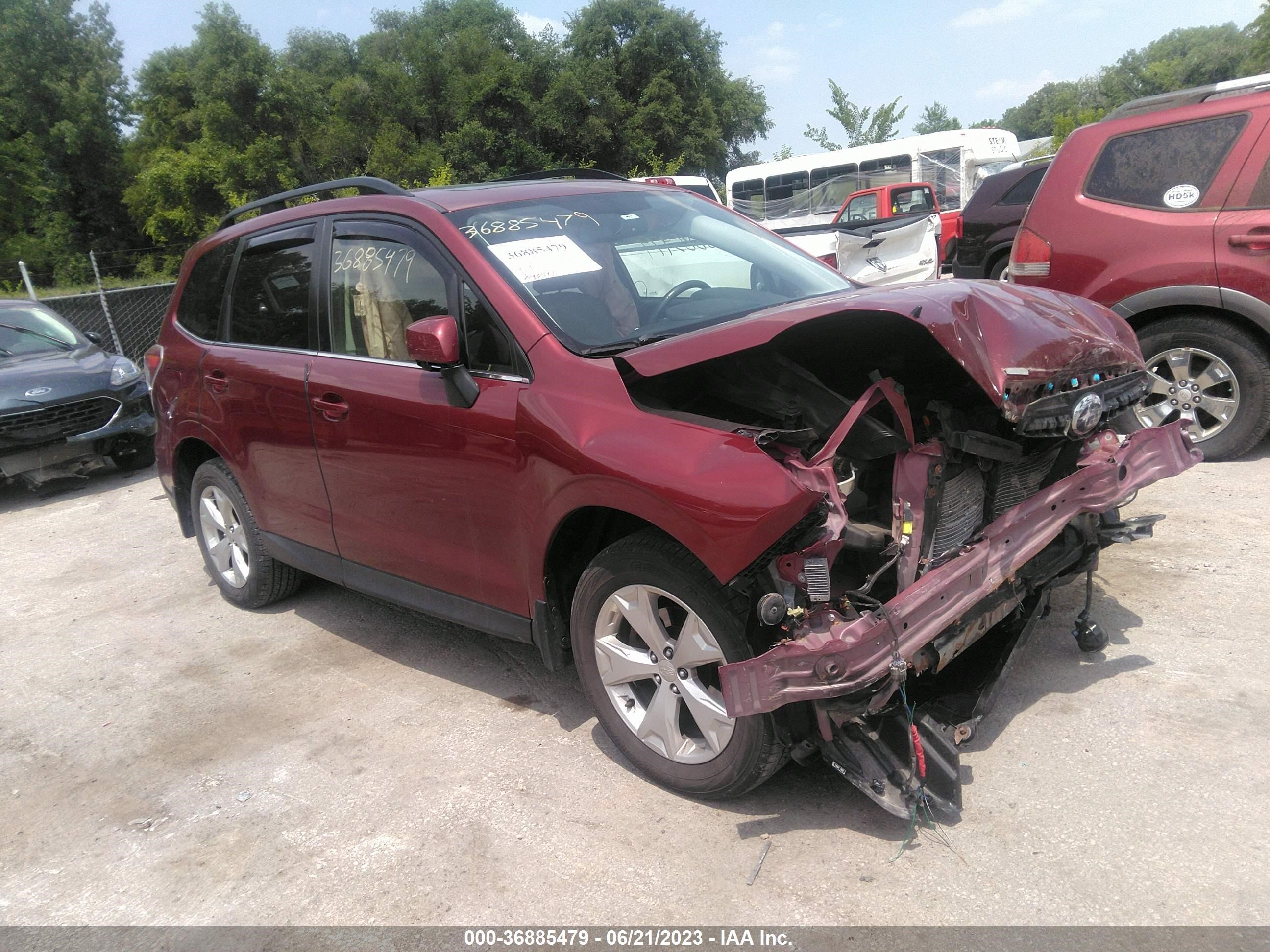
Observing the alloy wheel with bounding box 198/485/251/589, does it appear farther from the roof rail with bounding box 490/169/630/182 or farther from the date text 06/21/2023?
the date text 06/21/2023

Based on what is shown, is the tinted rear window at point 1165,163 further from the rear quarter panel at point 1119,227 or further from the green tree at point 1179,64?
the green tree at point 1179,64

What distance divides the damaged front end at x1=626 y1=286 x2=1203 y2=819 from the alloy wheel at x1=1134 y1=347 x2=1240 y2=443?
245 centimetres

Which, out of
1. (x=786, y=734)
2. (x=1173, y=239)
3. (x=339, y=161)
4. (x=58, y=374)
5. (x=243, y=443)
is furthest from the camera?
(x=339, y=161)

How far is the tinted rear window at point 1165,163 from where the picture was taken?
546 centimetres

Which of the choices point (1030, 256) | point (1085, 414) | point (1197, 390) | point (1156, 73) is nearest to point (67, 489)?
point (1030, 256)

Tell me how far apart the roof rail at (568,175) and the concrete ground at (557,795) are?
7.27ft

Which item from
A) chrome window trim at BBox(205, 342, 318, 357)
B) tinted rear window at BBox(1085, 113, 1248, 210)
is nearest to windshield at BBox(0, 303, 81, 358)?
chrome window trim at BBox(205, 342, 318, 357)

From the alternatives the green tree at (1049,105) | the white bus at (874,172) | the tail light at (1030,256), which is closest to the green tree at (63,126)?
the white bus at (874,172)

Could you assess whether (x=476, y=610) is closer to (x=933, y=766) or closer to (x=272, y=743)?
(x=272, y=743)

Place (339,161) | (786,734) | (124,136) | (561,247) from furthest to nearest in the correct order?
(124,136), (339,161), (561,247), (786,734)

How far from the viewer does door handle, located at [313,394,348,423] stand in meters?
3.85

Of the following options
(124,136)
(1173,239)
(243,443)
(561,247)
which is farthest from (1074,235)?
(124,136)

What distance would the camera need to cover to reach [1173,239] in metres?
5.45

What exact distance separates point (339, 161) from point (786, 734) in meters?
42.1
